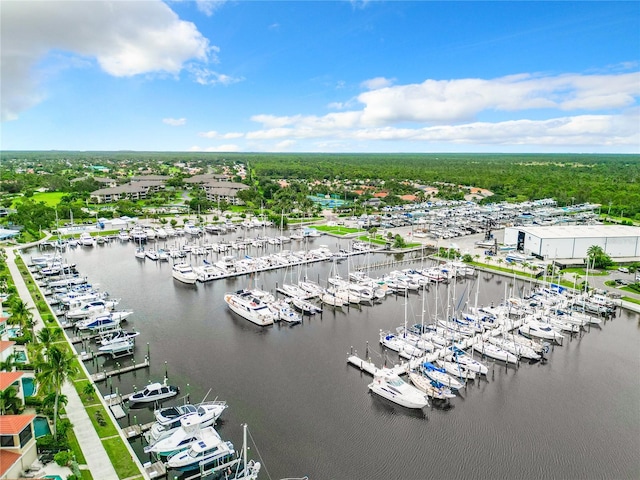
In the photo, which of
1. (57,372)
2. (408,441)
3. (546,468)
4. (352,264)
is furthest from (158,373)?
(352,264)

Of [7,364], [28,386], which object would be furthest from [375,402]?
[7,364]

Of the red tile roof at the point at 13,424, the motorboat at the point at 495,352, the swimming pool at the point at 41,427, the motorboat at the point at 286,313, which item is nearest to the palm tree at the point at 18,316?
the swimming pool at the point at 41,427

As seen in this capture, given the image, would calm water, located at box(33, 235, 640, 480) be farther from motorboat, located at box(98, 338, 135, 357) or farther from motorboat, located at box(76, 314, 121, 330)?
motorboat, located at box(76, 314, 121, 330)

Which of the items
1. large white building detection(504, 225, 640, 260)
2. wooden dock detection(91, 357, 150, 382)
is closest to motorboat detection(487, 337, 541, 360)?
wooden dock detection(91, 357, 150, 382)

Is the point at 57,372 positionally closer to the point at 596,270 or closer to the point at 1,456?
the point at 1,456

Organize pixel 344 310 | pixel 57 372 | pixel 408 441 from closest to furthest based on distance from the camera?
1. pixel 57 372
2. pixel 408 441
3. pixel 344 310

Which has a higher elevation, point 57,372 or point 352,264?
point 57,372

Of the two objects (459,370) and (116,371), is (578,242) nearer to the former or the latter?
(459,370)
